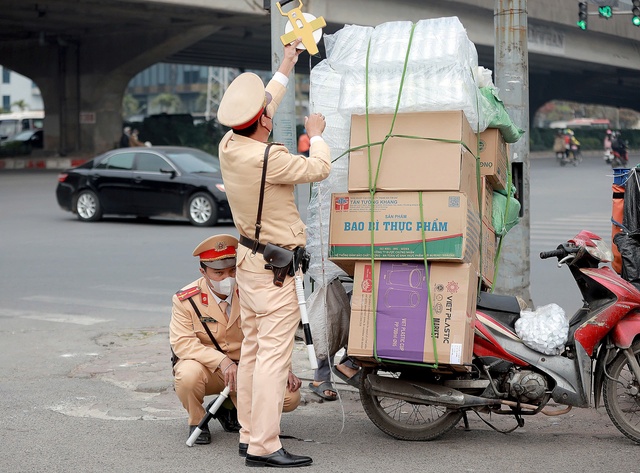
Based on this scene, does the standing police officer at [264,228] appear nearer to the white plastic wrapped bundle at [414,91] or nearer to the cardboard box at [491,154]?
the white plastic wrapped bundle at [414,91]

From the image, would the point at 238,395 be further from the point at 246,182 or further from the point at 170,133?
the point at 170,133

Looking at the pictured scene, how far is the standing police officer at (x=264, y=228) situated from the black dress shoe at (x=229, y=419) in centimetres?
58

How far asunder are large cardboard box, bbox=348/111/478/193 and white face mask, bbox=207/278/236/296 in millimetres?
886

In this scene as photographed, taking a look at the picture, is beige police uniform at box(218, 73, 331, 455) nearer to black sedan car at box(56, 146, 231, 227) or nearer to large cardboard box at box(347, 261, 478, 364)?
large cardboard box at box(347, 261, 478, 364)

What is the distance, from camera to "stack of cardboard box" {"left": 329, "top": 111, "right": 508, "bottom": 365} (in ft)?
16.8

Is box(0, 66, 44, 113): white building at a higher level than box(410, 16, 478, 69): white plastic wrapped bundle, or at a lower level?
higher

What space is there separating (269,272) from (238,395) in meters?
0.70

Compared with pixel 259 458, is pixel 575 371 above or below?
above

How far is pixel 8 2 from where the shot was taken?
32.0 m

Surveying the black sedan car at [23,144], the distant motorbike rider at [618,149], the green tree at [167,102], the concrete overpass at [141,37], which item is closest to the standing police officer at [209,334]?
the concrete overpass at [141,37]

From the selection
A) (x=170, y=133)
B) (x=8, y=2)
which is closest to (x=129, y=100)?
(x=170, y=133)

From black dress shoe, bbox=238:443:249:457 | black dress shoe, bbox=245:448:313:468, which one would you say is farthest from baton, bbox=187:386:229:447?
black dress shoe, bbox=245:448:313:468

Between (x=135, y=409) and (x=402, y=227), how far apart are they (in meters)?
2.31

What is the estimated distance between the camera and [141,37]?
38719 millimetres
